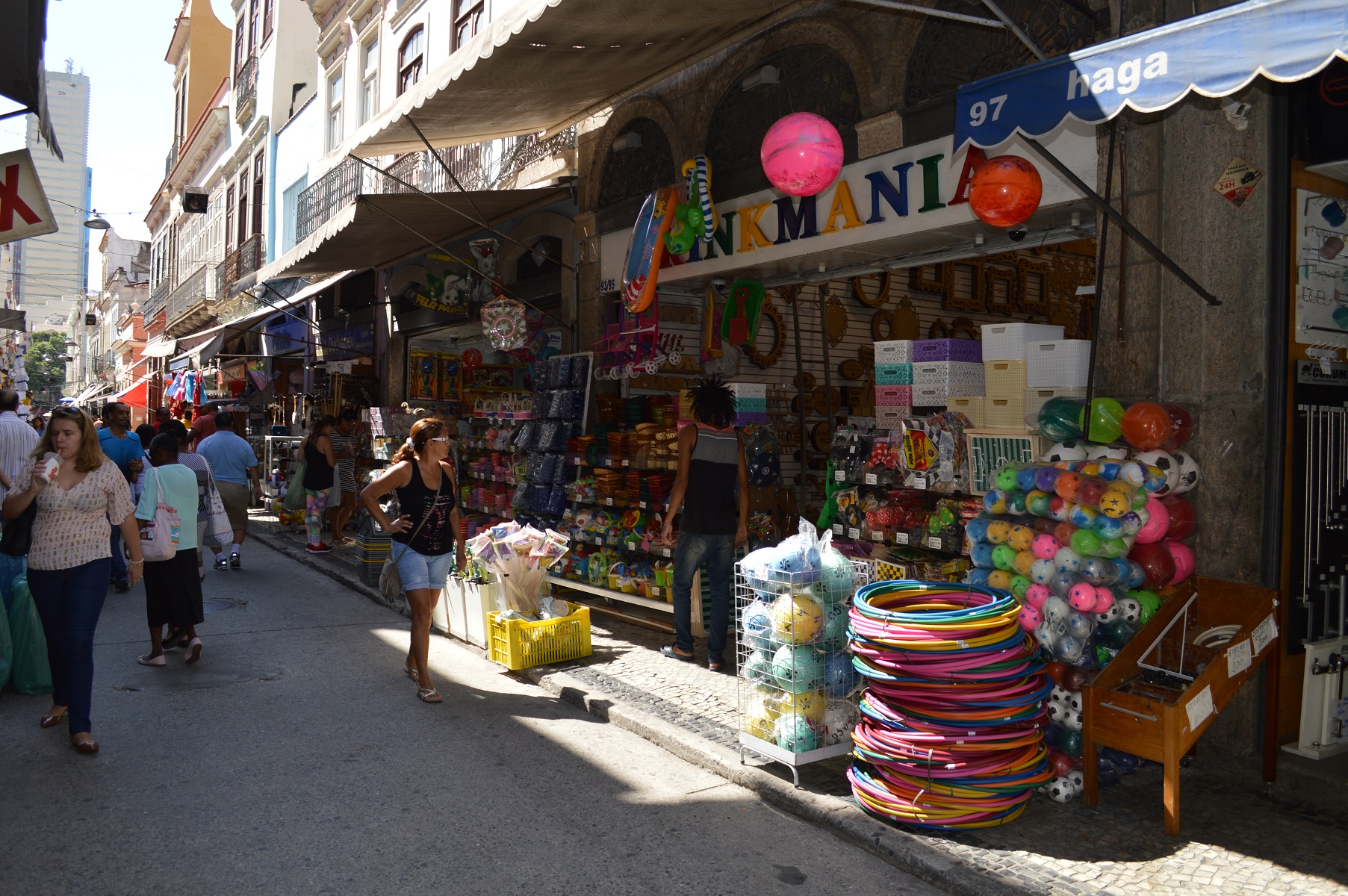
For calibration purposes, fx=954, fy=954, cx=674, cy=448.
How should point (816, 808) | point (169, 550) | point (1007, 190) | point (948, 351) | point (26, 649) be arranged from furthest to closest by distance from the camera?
point (169, 550), point (26, 649), point (948, 351), point (1007, 190), point (816, 808)

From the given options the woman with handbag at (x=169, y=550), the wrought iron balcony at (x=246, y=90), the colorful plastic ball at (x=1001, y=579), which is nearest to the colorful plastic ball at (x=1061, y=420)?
the colorful plastic ball at (x=1001, y=579)

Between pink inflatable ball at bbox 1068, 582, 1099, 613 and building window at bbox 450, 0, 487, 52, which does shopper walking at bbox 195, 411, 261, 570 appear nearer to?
building window at bbox 450, 0, 487, 52

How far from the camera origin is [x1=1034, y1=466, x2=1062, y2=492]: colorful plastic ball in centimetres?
489

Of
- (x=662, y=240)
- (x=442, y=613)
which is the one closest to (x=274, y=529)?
(x=442, y=613)

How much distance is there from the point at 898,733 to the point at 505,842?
5.93 feet

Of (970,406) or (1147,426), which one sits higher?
(970,406)

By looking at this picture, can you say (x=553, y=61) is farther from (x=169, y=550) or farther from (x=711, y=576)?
(x=169, y=550)

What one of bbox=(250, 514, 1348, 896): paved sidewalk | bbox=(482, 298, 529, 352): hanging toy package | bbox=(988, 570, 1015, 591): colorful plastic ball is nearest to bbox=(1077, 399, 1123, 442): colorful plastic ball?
bbox=(988, 570, 1015, 591): colorful plastic ball

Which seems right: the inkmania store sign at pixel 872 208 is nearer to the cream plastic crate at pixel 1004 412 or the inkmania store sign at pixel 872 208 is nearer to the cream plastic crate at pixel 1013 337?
the cream plastic crate at pixel 1013 337

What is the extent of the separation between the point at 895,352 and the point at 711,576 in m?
2.11

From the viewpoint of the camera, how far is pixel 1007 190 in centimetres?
527

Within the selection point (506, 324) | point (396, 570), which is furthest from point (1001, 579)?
point (506, 324)

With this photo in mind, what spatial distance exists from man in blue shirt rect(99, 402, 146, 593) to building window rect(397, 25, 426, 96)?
26.7ft

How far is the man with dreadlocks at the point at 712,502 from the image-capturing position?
699cm
